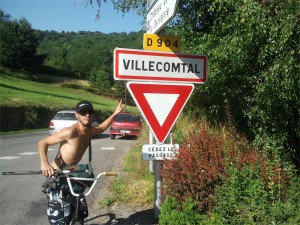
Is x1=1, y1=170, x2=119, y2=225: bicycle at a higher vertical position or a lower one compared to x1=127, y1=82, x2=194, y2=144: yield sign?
lower

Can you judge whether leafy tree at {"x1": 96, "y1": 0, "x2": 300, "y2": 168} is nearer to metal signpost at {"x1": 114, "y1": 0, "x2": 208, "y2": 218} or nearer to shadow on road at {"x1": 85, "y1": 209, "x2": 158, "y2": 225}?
metal signpost at {"x1": 114, "y1": 0, "x2": 208, "y2": 218}

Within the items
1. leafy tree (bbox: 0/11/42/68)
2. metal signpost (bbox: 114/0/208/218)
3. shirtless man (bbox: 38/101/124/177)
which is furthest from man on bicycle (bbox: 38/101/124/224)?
leafy tree (bbox: 0/11/42/68)

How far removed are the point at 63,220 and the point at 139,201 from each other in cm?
212

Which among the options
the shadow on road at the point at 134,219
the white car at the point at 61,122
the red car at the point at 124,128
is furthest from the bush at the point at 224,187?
the red car at the point at 124,128

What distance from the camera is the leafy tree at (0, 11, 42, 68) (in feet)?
239

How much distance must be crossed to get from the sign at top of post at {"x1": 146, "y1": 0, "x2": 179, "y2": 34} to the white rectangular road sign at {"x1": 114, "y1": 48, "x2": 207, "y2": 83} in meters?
0.35

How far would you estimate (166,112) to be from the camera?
466cm

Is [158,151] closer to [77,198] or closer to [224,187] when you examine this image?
[224,187]

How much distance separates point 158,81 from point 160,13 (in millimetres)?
754

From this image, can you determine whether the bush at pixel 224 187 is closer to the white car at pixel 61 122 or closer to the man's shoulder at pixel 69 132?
the man's shoulder at pixel 69 132

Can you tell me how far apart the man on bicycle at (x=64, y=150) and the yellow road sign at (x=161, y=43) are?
114cm

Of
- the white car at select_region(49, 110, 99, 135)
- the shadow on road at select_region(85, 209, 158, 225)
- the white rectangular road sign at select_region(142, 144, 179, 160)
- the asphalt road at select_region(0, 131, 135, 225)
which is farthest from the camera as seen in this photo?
the white car at select_region(49, 110, 99, 135)

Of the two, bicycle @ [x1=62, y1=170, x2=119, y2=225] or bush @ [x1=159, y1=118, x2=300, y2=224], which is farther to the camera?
bush @ [x1=159, y1=118, x2=300, y2=224]

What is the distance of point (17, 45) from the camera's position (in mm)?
74312
